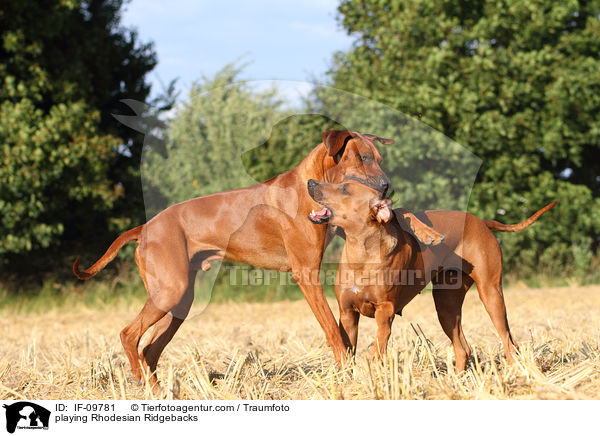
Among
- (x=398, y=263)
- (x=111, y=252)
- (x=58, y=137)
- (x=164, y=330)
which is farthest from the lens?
(x=58, y=137)

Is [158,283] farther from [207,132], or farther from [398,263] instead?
[207,132]

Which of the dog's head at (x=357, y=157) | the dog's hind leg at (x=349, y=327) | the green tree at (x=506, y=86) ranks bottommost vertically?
the dog's hind leg at (x=349, y=327)

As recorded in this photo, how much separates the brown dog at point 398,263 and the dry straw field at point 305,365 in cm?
33

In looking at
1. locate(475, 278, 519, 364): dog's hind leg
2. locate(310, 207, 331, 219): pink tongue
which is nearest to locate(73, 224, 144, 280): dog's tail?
locate(310, 207, 331, 219): pink tongue

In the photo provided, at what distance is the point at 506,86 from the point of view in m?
16.0

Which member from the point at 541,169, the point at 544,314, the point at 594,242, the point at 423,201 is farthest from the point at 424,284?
the point at 594,242

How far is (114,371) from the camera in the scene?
5.49 metres

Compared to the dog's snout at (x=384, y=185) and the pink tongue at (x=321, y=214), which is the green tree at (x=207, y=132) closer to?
the pink tongue at (x=321, y=214)

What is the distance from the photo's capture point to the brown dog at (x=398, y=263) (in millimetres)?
4398

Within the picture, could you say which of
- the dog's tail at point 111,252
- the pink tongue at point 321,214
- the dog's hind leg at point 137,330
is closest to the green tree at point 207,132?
the dog's tail at point 111,252

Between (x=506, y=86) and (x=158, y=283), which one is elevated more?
(x=506, y=86)
